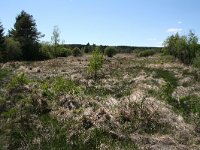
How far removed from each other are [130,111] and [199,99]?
754 cm

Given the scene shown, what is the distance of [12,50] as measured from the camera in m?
68.6

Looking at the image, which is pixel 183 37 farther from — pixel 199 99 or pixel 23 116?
pixel 23 116

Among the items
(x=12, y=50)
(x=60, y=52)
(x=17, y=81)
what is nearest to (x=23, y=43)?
(x=12, y=50)

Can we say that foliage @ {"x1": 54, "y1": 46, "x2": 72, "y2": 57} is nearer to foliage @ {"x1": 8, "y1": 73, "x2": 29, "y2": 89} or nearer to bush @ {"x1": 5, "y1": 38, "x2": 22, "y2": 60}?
bush @ {"x1": 5, "y1": 38, "x2": 22, "y2": 60}

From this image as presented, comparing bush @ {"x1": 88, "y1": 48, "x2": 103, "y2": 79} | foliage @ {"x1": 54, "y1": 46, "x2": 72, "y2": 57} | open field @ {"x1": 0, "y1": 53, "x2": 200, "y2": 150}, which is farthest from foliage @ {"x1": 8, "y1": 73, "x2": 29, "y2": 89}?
foliage @ {"x1": 54, "y1": 46, "x2": 72, "y2": 57}

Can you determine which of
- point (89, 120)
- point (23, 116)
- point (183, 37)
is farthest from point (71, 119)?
point (183, 37)

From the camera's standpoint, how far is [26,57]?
73.5 m

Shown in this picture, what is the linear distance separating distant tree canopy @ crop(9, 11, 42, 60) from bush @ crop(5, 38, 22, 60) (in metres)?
4.19

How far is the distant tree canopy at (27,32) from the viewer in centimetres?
7444

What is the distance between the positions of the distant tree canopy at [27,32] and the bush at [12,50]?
4192mm

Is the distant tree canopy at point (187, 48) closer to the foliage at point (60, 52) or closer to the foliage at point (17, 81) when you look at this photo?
the foliage at point (60, 52)

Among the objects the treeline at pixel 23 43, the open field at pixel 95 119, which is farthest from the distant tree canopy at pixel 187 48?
the open field at pixel 95 119

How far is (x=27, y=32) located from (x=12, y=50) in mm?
12020

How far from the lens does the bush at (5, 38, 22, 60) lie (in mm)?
67450
